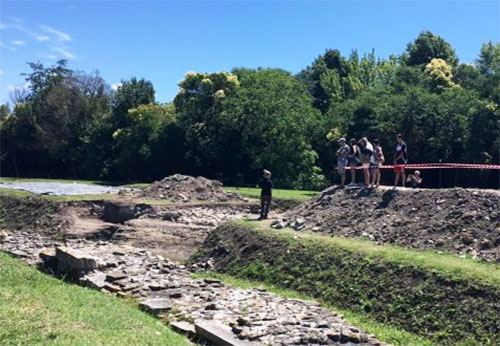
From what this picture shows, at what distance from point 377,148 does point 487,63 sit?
→ 30.2 m

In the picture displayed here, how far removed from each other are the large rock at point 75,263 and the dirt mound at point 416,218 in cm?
630

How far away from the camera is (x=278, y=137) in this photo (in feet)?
124

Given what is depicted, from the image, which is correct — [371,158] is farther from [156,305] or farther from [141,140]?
[141,140]

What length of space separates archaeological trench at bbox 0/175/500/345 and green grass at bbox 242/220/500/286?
121mm

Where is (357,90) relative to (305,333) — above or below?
above

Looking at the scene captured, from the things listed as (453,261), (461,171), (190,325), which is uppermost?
(461,171)

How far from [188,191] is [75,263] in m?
13.4

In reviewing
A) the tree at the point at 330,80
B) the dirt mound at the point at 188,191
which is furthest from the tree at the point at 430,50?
the dirt mound at the point at 188,191

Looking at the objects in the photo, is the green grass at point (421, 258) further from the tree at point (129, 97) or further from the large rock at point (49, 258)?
the tree at point (129, 97)

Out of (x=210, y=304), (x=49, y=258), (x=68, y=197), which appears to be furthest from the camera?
(x=68, y=197)

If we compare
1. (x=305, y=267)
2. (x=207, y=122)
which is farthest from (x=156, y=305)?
(x=207, y=122)

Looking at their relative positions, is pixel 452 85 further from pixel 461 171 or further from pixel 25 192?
pixel 25 192

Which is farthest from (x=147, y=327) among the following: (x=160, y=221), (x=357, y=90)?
(x=357, y=90)

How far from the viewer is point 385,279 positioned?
1262 cm
